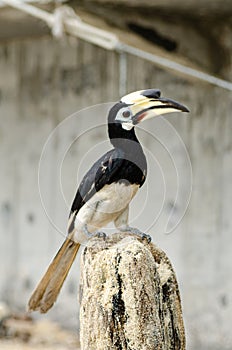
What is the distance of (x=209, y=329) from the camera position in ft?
11.8

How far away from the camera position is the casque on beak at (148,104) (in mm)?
1646

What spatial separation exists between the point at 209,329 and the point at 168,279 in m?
1.92

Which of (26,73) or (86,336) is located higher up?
(26,73)

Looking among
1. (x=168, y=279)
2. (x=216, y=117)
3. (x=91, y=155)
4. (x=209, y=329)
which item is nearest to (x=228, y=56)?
(x=216, y=117)

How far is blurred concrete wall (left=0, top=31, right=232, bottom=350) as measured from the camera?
3.57 m

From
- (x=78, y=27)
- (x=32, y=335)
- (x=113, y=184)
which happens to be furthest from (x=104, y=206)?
(x=32, y=335)

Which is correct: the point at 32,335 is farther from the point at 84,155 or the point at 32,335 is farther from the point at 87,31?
the point at 87,31

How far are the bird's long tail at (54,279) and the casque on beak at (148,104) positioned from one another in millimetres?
369

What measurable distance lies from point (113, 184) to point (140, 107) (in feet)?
0.62

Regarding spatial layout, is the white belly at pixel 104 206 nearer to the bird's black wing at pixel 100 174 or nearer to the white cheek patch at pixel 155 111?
the bird's black wing at pixel 100 174

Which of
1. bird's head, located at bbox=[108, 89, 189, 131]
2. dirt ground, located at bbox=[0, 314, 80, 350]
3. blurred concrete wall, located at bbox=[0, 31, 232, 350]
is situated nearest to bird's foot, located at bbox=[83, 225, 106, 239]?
bird's head, located at bbox=[108, 89, 189, 131]

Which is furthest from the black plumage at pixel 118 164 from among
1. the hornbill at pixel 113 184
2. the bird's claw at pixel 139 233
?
the bird's claw at pixel 139 233

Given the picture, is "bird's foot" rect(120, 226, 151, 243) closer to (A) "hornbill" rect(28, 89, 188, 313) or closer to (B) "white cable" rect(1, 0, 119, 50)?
(A) "hornbill" rect(28, 89, 188, 313)

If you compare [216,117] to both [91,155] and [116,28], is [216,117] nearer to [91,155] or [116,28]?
[116,28]
